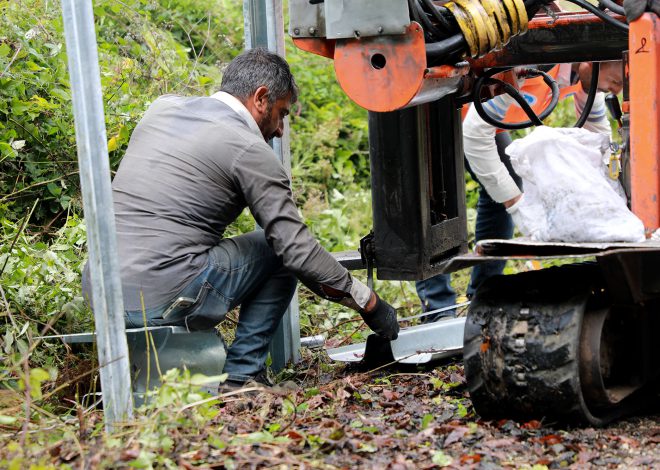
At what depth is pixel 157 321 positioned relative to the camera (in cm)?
398

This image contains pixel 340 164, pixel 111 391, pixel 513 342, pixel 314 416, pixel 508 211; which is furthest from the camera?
pixel 340 164

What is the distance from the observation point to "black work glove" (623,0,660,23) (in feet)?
10.9

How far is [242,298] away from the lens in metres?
4.24

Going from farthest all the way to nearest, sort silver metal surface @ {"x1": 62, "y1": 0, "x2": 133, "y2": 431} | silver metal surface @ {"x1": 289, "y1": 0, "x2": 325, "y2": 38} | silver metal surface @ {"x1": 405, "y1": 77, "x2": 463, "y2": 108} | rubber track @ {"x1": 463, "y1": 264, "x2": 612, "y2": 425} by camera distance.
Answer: silver metal surface @ {"x1": 289, "y1": 0, "x2": 325, "y2": 38} < silver metal surface @ {"x1": 405, "y1": 77, "x2": 463, "y2": 108} < rubber track @ {"x1": 463, "y1": 264, "x2": 612, "y2": 425} < silver metal surface @ {"x1": 62, "y1": 0, "x2": 133, "y2": 431}

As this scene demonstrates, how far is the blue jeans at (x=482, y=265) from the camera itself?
5695 mm

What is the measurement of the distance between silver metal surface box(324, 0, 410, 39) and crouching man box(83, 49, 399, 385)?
2.39ft

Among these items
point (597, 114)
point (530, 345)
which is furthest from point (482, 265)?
point (530, 345)

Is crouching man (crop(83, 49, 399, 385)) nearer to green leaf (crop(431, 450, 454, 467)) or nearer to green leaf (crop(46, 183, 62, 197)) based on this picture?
green leaf (crop(46, 183, 62, 197))

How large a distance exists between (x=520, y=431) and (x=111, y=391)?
1332 millimetres

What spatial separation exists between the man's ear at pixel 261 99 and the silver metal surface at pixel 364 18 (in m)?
0.81

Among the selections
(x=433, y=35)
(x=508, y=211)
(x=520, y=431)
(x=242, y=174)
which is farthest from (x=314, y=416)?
(x=508, y=211)

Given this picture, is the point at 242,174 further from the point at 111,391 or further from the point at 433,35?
the point at 111,391

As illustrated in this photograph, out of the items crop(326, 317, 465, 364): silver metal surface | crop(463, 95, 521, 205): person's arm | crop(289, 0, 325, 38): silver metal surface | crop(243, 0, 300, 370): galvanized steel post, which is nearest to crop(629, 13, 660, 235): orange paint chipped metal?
crop(289, 0, 325, 38): silver metal surface

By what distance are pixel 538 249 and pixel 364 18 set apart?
1009 millimetres
